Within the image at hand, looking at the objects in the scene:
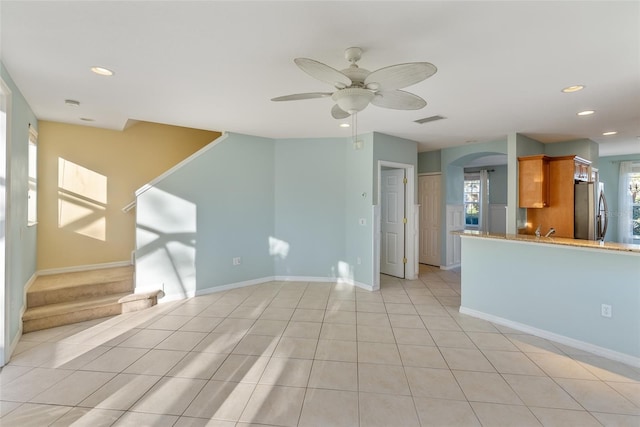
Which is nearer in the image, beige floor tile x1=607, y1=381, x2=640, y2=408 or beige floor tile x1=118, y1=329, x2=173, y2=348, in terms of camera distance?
beige floor tile x1=607, y1=381, x2=640, y2=408

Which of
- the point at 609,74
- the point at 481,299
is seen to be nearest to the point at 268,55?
the point at 609,74

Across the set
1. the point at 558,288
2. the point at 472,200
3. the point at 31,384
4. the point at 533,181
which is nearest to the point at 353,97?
the point at 558,288

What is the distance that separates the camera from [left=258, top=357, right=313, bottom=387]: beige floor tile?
2.25 metres

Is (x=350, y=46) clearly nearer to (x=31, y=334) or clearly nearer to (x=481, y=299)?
(x=481, y=299)

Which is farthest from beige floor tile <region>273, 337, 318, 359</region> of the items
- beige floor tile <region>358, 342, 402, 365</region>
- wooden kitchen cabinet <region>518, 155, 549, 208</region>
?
wooden kitchen cabinet <region>518, 155, 549, 208</region>

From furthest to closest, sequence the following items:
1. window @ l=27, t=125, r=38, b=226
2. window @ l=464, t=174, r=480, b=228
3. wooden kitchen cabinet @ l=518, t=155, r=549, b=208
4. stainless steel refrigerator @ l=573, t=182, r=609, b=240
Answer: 1. window @ l=464, t=174, r=480, b=228
2. wooden kitchen cabinet @ l=518, t=155, r=549, b=208
3. stainless steel refrigerator @ l=573, t=182, r=609, b=240
4. window @ l=27, t=125, r=38, b=226

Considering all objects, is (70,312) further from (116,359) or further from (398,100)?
(398,100)

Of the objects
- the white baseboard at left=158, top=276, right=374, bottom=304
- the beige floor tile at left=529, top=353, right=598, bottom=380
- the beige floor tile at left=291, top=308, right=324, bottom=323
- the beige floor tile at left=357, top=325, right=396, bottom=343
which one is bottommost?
the beige floor tile at left=529, top=353, right=598, bottom=380

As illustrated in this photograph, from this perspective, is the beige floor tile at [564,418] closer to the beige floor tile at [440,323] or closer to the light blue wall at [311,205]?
the beige floor tile at [440,323]

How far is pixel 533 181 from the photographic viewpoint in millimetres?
4535

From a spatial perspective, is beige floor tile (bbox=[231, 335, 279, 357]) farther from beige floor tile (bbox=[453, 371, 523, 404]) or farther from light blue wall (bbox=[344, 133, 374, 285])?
light blue wall (bbox=[344, 133, 374, 285])

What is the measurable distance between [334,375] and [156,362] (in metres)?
1.58

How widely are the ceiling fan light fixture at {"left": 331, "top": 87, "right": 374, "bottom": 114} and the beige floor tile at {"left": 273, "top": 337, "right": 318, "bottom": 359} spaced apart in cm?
218

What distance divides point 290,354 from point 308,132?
127 inches
